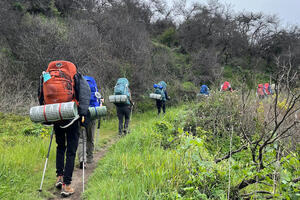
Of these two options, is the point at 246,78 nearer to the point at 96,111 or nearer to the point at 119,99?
the point at 119,99

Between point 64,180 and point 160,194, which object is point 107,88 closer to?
point 64,180

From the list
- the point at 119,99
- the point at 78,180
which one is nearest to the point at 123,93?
the point at 119,99

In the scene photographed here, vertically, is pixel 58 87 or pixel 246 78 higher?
pixel 246 78

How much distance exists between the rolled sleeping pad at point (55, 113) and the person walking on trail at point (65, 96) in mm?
200

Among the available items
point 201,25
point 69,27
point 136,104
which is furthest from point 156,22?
point 136,104

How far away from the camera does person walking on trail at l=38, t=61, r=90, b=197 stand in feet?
10.8

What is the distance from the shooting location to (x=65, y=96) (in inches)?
131

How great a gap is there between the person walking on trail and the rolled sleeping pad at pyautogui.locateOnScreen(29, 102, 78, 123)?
20 cm

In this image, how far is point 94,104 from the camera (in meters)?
4.97

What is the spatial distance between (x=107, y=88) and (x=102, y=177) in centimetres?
880

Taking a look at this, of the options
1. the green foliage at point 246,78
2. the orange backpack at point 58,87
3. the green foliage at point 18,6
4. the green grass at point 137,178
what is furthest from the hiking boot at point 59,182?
the green foliage at point 18,6

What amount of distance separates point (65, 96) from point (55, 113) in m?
0.33

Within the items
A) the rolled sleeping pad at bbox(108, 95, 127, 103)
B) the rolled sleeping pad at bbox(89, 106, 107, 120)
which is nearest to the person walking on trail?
the rolled sleeping pad at bbox(89, 106, 107, 120)

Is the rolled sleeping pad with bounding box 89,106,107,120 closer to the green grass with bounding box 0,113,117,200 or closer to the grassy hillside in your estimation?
the grassy hillside
